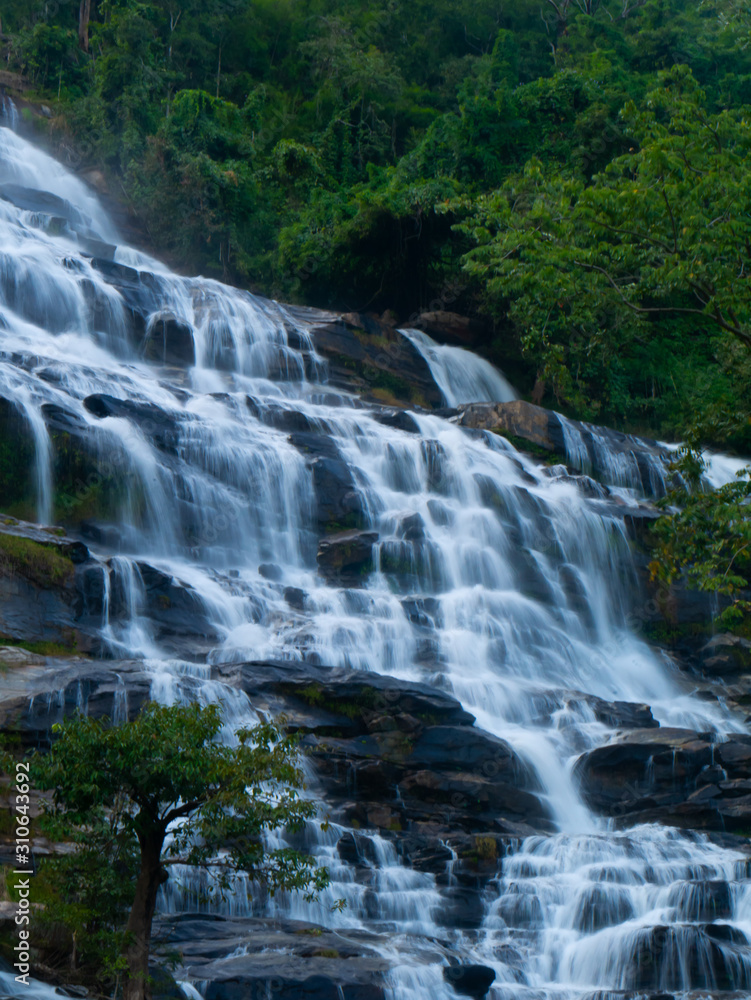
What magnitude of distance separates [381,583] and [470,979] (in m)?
10.3

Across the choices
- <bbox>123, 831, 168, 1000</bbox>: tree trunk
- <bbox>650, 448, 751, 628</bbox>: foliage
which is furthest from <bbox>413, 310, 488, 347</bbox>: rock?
<bbox>123, 831, 168, 1000</bbox>: tree trunk

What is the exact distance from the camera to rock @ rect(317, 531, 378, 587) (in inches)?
755

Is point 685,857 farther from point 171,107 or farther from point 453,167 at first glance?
point 171,107

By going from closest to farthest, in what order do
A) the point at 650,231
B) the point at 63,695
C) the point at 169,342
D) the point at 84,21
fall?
the point at 63,695 < the point at 650,231 < the point at 169,342 < the point at 84,21

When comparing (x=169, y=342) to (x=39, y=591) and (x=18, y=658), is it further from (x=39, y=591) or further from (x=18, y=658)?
(x=18, y=658)

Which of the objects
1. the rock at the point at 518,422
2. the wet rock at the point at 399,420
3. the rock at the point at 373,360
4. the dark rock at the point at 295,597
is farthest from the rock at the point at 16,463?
the rock at the point at 518,422

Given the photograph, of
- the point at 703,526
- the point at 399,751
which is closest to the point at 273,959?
the point at 399,751

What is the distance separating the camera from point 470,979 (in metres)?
9.50

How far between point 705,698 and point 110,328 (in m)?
16.7

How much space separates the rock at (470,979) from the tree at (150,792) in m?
2.41

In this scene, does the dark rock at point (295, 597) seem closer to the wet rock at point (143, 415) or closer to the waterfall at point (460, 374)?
the wet rock at point (143, 415)

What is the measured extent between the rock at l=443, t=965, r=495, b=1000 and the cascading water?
8cm

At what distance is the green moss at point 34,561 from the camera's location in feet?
48.1

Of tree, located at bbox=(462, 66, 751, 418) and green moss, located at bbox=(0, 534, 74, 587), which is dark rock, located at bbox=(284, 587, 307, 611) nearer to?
green moss, located at bbox=(0, 534, 74, 587)
